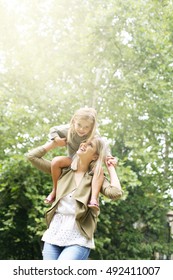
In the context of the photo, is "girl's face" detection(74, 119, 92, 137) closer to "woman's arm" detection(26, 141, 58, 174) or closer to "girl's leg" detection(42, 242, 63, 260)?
"woman's arm" detection(26, 141, 58, 174)

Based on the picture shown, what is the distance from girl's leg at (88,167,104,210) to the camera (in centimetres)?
193

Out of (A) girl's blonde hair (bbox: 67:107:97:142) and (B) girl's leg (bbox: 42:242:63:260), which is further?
(A) girl's blonde hair (bbox: 67:107:97:142)

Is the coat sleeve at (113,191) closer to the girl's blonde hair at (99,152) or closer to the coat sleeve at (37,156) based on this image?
the girl's blonde hair at (99,152)

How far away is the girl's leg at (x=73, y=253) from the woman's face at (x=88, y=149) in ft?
1.35

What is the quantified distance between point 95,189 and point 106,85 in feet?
A: 24.5

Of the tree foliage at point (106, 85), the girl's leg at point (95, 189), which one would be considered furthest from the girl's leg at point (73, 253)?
the tree foliage at point (106, 85)

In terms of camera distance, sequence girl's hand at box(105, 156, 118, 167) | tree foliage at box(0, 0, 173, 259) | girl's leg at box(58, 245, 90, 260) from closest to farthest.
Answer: girl's leg at box(58, 245, 90, 260) → girl's hand at box(105, 156, 118, 167) → tree foliage at box(0, 0, 173, 259)

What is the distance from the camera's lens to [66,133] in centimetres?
212

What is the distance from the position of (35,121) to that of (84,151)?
5813 millimetres

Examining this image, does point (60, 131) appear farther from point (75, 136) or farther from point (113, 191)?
point (113, 191)

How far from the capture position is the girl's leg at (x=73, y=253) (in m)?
1.85

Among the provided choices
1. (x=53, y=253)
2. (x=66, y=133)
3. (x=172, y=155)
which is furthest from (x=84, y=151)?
(x=172, y=155)

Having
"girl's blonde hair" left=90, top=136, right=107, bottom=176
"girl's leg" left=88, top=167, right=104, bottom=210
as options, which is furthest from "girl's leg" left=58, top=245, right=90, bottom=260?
"girl's blonde hair" left=90, top=136, right=107, bottom=176

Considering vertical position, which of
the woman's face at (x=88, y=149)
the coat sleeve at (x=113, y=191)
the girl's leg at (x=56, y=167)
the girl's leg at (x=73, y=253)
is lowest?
the girl's leg at (x=73, y=253)
